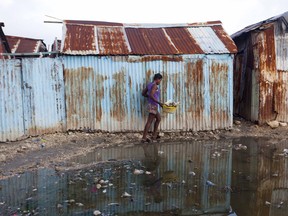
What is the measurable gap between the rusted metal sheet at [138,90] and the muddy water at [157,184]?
4.59 feet

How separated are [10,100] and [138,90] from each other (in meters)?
3.30

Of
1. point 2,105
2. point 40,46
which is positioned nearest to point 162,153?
point 2,105

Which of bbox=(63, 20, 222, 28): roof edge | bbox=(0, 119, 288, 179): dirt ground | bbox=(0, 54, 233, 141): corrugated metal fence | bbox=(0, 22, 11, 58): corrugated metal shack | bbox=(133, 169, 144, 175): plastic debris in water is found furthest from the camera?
bbox=(0, 22, 11, 58): corrugated metal shack

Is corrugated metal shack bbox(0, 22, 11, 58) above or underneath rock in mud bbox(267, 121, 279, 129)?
above

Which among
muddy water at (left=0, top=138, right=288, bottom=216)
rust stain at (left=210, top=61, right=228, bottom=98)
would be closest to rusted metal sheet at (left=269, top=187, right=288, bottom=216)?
muddy water at (left=0, top=138, right=288, bottom=216)

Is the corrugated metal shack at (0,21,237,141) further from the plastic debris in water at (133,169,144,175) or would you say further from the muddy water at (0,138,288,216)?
the plastic debris in water at (133,169,144,175)

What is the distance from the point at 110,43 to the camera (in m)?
8.80

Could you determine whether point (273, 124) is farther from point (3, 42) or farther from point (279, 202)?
point (3, 42)

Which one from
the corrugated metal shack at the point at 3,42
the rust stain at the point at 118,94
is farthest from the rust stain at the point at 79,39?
the corrugated metal shack at the point at 3,42

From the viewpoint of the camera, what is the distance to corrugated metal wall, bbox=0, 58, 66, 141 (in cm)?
794

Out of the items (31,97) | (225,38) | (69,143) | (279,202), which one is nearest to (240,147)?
(279,202)

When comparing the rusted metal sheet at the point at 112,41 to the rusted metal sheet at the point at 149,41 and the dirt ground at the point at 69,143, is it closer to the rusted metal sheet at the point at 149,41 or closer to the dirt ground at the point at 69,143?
the rusted metal sheet at the point at 149,41

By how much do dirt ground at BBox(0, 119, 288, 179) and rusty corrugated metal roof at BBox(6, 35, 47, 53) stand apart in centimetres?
718

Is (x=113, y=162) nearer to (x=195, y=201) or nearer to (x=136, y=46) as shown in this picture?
(x=195, y=201)
